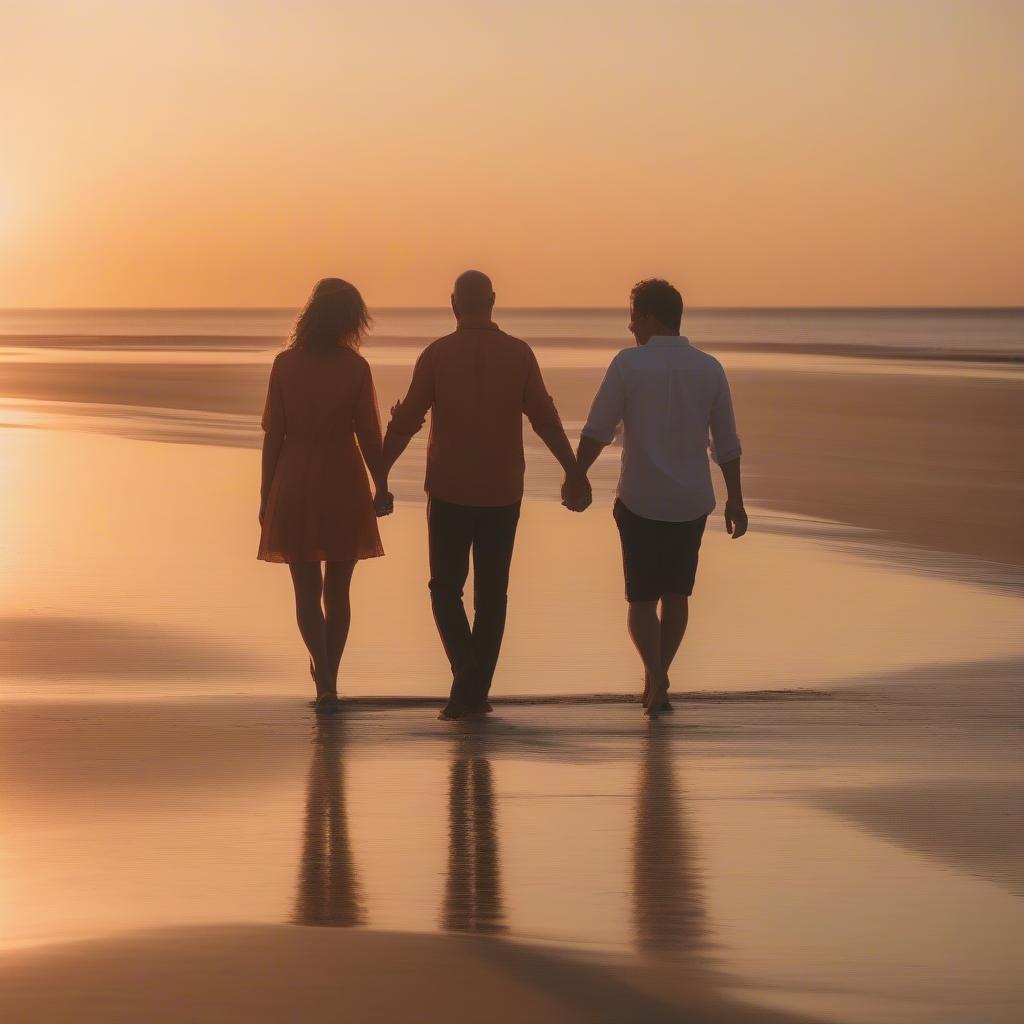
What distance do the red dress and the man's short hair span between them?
1146 mm

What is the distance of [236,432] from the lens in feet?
83.0

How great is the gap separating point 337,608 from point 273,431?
2.59 ft

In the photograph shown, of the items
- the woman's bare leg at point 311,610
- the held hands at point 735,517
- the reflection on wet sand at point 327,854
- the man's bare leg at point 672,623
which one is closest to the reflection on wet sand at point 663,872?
the reflection on wet sand at point 327,854

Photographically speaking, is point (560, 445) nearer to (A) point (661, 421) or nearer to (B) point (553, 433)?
(B) point (553, 433)

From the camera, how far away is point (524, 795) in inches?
234

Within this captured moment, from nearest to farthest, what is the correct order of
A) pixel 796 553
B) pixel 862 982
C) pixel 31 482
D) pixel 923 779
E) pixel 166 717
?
1. pixel 862 982
2. pixel 923 779
3. pixel 166 717
4. pixel 796 553
5. pixel 31 482

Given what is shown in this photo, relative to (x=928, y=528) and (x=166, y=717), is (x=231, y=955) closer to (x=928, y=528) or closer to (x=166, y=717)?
(x=166, y=717)

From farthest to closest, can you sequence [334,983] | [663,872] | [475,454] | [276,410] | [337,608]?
[337,608]
[276,410]
[475,454]
[663,872]
[334,983]

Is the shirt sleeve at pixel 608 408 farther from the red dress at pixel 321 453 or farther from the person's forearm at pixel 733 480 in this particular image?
the red dress at pixel 321 453

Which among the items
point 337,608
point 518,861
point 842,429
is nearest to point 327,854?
point 518,861

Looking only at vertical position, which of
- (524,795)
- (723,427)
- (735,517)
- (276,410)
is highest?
(276,410)

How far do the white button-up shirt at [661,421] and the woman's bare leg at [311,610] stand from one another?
1.31 meters

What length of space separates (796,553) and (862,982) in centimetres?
848

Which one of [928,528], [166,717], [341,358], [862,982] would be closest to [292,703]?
[166,717]
